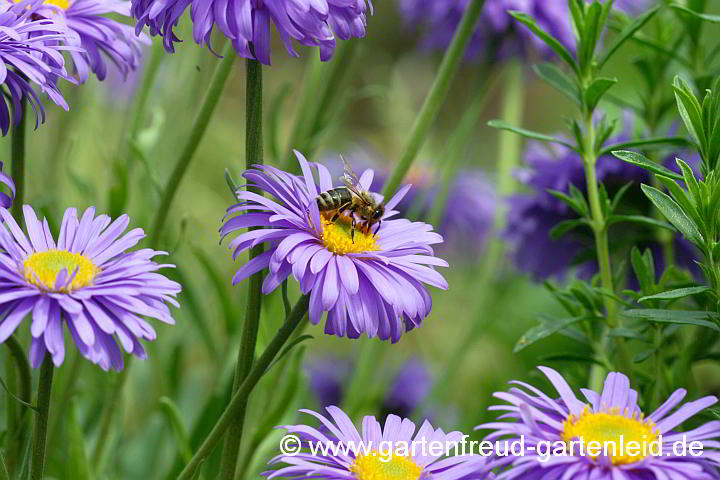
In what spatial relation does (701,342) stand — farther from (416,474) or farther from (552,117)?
(552,117)

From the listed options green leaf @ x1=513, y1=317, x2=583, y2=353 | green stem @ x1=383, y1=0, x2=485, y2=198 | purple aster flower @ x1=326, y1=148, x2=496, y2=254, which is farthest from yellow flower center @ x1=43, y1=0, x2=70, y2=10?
purple aster flower @ x1=326, y1=148, x2=496, y2=254

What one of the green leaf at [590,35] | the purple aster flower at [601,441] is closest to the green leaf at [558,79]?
the green leaf at [590,35]

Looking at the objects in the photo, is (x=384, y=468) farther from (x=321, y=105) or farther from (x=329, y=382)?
(x=329, y=382)

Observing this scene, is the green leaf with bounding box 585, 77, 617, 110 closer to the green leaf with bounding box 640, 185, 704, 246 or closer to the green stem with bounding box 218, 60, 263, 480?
the green leaf with bounding box 640, 185, 704, 246

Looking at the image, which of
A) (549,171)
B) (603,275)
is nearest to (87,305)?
(603,275)

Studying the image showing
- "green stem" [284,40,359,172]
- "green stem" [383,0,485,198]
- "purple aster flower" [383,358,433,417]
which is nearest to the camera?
"green stem" [383,0,485,198]

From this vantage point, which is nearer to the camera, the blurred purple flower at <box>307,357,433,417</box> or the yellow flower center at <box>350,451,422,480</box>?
the yellow flower center at <box>350,451,422,480</box>
